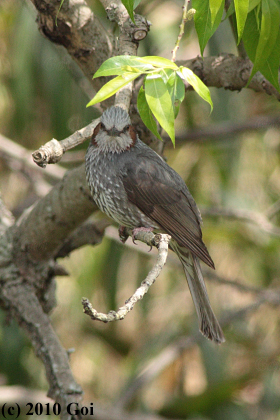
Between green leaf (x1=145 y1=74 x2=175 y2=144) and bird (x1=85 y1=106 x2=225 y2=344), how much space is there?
1180 millimetres

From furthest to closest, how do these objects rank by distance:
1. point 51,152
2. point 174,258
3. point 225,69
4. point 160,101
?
1. point 174,258
2. point 225,69
3. point 51,152
4. point 160,101

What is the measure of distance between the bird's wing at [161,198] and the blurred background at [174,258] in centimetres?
227

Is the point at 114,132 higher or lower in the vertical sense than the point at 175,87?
lower

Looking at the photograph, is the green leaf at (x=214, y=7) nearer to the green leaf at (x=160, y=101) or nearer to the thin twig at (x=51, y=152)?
the green leaf at (x=160, y=101)

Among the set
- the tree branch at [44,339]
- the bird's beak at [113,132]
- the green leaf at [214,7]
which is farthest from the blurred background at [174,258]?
the green leaf at [214,7]

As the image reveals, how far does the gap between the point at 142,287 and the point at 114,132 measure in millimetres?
1468

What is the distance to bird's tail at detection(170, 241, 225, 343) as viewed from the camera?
352cm

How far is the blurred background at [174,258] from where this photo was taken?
610 cm

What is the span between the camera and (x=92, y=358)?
26.2 ft

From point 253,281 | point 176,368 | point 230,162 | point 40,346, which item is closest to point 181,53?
point 230,162

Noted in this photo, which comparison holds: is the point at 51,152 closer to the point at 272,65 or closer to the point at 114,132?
the point at 114,132

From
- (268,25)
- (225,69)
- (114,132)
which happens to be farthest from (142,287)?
(225,69)

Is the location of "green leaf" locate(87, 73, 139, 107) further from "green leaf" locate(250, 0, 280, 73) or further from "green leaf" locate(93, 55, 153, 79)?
"green leaf" locate(250, 0, 280, 73)

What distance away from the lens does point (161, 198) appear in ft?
11.6
